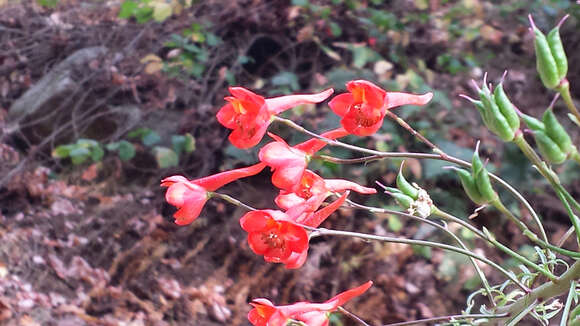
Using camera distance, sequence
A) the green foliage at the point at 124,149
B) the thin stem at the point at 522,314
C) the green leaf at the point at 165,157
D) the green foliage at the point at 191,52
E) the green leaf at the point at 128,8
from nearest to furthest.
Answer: the thin stem at the point at 522,314, the green leaf at the point at 165,157, the green foliage at the point at 124,149, the green leaf at the point at 128,8, the green foliage at the point at 191,52

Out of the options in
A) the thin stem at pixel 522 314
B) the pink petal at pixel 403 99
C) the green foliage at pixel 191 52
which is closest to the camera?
the thin stem at pixel 522 314

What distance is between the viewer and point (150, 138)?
2998 millimetres

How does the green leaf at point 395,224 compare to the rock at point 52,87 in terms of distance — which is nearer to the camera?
the green leaf at point 395,224

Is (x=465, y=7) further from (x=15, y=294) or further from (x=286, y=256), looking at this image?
(x=286, y=256)

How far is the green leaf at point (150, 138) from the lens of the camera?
298 cm

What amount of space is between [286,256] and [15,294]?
197 centimetres

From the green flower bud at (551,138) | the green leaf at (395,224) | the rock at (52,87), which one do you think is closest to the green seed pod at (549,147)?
the green flower bud at (551,138)

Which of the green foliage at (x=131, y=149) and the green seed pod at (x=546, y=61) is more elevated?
the green seed pod at (x=546, y=61)

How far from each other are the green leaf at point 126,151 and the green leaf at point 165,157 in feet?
0.42

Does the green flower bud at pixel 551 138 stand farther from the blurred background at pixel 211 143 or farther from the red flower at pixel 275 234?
the blurred background at pixel 211 143

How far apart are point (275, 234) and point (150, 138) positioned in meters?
2.43

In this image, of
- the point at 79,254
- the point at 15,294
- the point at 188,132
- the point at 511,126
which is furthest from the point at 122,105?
the point at 511,126

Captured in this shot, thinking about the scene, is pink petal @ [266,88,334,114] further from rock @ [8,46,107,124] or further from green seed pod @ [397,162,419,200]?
rock @ [8,46,107,124]

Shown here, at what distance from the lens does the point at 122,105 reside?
3.35 metres
